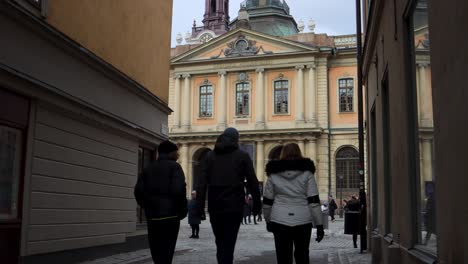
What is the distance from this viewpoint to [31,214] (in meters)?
8.80

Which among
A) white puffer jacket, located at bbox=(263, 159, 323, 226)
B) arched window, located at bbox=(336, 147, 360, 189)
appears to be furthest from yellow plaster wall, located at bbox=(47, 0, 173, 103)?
arched window, located at bbox=(336, 147, 360, 189)

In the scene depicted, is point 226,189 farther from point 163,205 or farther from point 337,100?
point 337,100

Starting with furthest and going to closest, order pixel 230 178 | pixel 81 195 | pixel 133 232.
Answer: pixel 133 232
pixel 81 195
pixel 230 178

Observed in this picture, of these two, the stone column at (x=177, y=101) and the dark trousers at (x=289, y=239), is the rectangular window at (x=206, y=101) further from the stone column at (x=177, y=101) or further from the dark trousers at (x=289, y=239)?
the dark trousers at (x=289, y=239)

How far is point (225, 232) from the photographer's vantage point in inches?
262

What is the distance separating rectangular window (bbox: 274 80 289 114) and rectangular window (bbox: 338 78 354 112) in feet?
13.9

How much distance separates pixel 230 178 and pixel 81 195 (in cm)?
466

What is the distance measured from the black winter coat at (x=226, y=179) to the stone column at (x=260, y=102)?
38.6 metres

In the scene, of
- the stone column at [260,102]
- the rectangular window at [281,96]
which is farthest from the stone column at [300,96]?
the stone column at [260,102]

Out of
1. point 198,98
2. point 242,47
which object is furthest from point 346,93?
point 198,98

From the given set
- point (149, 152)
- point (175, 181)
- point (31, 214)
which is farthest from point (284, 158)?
point (149, 152)

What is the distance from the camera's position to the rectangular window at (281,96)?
45.6 m


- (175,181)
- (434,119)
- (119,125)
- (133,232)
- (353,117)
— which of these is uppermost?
(353,117)

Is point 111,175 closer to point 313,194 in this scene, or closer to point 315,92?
point 313,194
